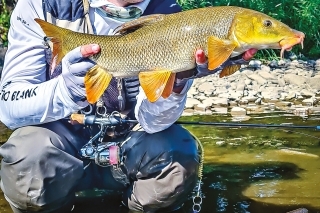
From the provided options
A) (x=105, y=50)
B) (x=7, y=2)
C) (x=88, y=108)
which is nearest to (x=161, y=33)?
(x=105, y=50)

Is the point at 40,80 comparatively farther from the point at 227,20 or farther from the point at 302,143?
the point at 302,143

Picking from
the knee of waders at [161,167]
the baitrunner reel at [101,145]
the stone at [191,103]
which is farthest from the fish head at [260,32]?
the stone at [191,103]

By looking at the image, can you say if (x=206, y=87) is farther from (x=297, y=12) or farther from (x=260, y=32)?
(x=260, y=32)

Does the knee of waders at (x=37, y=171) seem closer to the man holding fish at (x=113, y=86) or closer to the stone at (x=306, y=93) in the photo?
the man holding fish at (x=113, y=86)

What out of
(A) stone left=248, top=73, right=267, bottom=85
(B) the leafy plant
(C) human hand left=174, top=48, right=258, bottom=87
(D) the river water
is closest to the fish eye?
(C) human hand left=174, top=48, right=258, bottom=87

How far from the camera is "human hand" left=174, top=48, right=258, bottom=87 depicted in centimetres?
287

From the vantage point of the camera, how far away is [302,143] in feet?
16.3

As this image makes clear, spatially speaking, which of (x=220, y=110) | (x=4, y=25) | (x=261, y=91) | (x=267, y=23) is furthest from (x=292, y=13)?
(x=267, y=23)

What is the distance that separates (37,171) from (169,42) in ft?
3.38

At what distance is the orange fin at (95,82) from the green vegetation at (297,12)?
761 centimetres

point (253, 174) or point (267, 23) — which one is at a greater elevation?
point (267, 23)

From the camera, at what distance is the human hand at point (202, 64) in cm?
287

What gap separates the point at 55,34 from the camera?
300 centimetres

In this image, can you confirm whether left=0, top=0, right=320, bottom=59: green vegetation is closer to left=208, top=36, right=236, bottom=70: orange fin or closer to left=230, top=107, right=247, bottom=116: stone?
left=230, top=107, right=247, bottom=116: stone
